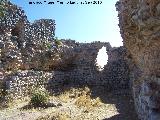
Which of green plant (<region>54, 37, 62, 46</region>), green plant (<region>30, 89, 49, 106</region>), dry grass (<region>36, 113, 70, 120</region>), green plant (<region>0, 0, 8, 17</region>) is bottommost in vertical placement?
dry grass (<region>36, 113, 70, 120</region>)

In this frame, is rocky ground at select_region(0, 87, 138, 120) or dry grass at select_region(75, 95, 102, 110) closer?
rocky ground at select_region(0, 87, 138, 120)

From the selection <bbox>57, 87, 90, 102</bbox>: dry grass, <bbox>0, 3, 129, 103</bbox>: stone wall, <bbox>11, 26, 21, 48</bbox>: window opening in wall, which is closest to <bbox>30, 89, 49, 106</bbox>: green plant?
<bbox>57, 87, 90, 102</bbox>: dry grass

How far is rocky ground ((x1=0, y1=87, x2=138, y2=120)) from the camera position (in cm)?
1537

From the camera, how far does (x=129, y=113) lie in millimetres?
15930

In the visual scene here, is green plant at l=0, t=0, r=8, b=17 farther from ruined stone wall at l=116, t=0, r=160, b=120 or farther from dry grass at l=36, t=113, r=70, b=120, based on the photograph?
ruined stone wall at l=116, t=0, r=160, b=120

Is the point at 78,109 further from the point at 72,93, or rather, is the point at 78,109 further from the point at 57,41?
the point at 57,41

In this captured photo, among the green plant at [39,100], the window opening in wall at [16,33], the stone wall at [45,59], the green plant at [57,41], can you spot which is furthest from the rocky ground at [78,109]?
the green plant at [57,41]

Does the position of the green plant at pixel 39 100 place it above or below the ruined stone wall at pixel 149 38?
below

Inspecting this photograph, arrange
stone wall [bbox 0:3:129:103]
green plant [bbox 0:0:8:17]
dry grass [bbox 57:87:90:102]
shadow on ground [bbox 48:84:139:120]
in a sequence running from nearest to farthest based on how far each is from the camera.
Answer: shadow on ground [bbox 48:84:139:120] < dry grass [bbox 57:87:90:102] < stone wall [bbox 0:3:129:103] < green plant [bbox 0:0:8:17]

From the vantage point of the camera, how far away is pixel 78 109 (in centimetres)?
1689

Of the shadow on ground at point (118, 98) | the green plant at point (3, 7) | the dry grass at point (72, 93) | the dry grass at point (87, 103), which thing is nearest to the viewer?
the shadow on ground at point (118, 98)

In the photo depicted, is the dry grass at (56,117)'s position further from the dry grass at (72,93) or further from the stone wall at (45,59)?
the stone wall at (45,59)

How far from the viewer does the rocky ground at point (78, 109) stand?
1537 centimetres

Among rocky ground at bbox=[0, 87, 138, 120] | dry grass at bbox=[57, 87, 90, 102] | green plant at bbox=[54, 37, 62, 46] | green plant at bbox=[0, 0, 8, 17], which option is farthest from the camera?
green plant at bbox=[54, 37, 62, 46]
